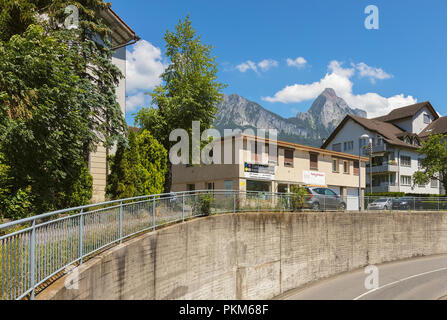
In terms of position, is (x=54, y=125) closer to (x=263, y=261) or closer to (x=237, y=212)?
(x=237, y=212)

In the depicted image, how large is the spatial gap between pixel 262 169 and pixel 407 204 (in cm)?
1206

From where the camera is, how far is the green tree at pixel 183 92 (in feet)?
79.6

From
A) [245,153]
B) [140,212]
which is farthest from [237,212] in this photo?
[245,153]

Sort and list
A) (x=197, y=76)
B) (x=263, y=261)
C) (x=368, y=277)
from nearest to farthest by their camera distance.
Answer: (x=263, y=261) < (x=368, y=277) < (x=197, y=76)

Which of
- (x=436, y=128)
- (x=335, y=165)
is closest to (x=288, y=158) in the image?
(x=335, y=165)

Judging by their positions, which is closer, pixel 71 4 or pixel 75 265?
pixel 75 265

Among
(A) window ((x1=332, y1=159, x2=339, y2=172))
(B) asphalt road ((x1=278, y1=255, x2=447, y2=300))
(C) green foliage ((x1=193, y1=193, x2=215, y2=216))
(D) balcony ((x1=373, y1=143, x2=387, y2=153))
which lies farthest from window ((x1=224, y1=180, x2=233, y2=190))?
(D) balcony ((x1=373, y1=143, x2=387, y2=153))

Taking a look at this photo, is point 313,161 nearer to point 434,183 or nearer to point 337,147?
point 337,147

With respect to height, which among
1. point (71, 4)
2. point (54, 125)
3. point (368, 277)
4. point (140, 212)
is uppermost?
point (71, 4)

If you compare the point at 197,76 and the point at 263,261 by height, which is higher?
the point at 197,76

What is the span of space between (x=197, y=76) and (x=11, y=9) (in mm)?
13124

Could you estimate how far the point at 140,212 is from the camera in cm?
1111

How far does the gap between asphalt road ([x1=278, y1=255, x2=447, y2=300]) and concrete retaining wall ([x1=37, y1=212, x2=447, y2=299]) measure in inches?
30.8

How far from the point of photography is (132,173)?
1764 centimetres
